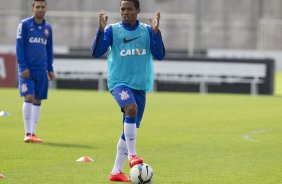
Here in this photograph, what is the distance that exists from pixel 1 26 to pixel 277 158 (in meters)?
33.5

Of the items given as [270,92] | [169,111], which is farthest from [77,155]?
[270,92]

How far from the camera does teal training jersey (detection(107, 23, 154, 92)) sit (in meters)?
10.2

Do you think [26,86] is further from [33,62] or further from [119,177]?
[119,177]

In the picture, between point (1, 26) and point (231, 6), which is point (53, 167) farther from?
point (231, 6)

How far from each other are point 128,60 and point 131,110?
60 cm

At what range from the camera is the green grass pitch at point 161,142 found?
1079 centimetres

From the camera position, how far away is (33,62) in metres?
14.9

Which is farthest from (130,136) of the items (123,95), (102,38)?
(102,38)

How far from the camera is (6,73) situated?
33.3 metres

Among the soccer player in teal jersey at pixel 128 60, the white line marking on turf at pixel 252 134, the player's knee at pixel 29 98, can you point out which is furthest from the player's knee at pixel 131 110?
the white line marking on turf at pixel 252 134

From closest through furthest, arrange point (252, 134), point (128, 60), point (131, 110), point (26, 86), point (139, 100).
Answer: point (131, 110)
point (128, 60)
point (139, 100)
point (26, 86)
point (252, 134)

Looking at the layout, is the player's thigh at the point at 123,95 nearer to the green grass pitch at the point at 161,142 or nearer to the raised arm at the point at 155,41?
the raised arm at the point at 155,41

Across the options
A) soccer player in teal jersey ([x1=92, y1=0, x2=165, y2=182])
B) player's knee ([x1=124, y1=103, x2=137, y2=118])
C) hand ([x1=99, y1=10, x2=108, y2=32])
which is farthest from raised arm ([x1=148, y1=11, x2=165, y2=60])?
player's knee ([x1=124, y1=103, x2=137, y2=118])

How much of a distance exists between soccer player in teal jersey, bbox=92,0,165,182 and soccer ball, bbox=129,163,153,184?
0.41 meters
